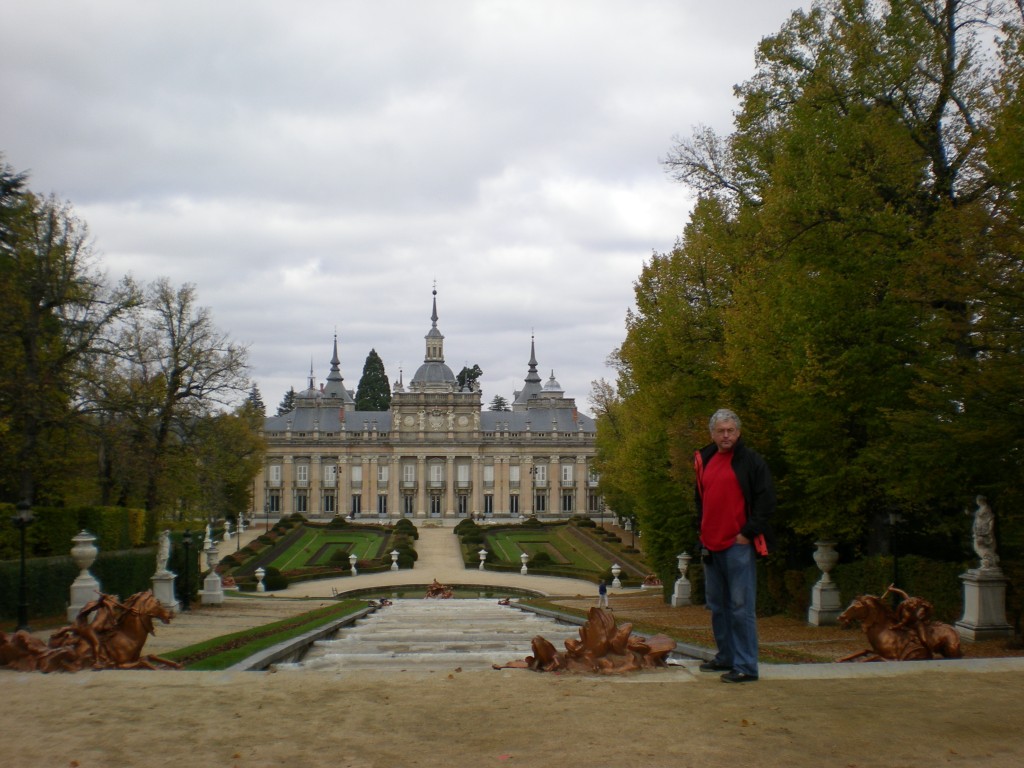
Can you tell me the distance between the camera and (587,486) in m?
87.1

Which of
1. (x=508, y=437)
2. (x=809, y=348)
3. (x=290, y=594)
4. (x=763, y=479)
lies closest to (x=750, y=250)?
(x=809, y=348)

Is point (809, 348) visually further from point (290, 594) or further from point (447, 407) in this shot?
point (447, 407)

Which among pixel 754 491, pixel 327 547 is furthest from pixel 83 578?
pixel 327 547

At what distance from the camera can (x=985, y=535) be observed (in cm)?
1268

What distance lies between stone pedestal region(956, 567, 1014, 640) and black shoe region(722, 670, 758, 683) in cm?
748

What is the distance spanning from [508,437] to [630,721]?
81.5 meters

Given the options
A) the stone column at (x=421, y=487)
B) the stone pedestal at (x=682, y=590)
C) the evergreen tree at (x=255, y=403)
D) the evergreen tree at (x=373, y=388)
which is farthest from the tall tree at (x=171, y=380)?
the evergreen tree at (x=373, y=388)

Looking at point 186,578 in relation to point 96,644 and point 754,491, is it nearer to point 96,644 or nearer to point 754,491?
point 96,644

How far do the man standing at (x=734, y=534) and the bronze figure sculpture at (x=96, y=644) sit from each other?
4.90 meters

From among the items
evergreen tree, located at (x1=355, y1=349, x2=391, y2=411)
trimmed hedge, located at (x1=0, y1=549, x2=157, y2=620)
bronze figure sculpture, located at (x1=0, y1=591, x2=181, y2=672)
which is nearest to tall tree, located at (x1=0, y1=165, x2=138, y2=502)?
trimmed hedge, located at (x1=0, y1=549, x2=157, y2=620)

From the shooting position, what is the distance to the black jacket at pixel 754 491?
6625mm

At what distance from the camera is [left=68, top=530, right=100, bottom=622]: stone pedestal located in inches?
653

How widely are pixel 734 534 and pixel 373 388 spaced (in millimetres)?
95344

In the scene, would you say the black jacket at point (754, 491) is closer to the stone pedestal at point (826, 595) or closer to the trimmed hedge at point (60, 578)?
the stone pedestal at point (826, 595)
